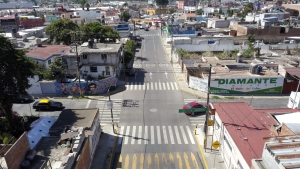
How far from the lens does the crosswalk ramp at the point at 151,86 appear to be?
135 ft

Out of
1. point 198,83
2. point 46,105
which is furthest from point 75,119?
point 198,83

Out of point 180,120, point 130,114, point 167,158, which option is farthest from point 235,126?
point 130,114

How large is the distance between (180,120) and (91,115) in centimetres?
1163

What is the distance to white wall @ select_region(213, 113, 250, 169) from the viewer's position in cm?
1904

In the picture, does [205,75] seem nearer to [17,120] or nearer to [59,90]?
[59,90]

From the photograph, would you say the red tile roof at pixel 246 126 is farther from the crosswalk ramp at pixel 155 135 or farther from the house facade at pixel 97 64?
the house facade at pixel 97 64

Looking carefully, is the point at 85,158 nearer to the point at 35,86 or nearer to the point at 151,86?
the point at 35,86

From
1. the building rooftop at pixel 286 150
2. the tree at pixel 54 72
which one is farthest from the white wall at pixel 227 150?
the tree at pixel 54 72

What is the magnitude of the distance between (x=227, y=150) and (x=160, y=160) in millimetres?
6450

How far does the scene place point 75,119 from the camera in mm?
24297

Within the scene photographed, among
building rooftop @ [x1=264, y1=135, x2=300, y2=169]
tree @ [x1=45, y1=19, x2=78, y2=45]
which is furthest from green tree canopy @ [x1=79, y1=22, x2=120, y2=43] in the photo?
building rooftop @ [x1=264, y1=135, x2=300, y2=169]

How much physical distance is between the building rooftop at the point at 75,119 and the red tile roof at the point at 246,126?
43.9 feet

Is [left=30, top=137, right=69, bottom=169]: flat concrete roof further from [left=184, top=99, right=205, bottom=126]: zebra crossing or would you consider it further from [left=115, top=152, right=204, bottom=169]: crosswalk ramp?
[left=184, top=99, right=205, bottom=126]: zebra crossing

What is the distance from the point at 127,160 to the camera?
23.2 m
